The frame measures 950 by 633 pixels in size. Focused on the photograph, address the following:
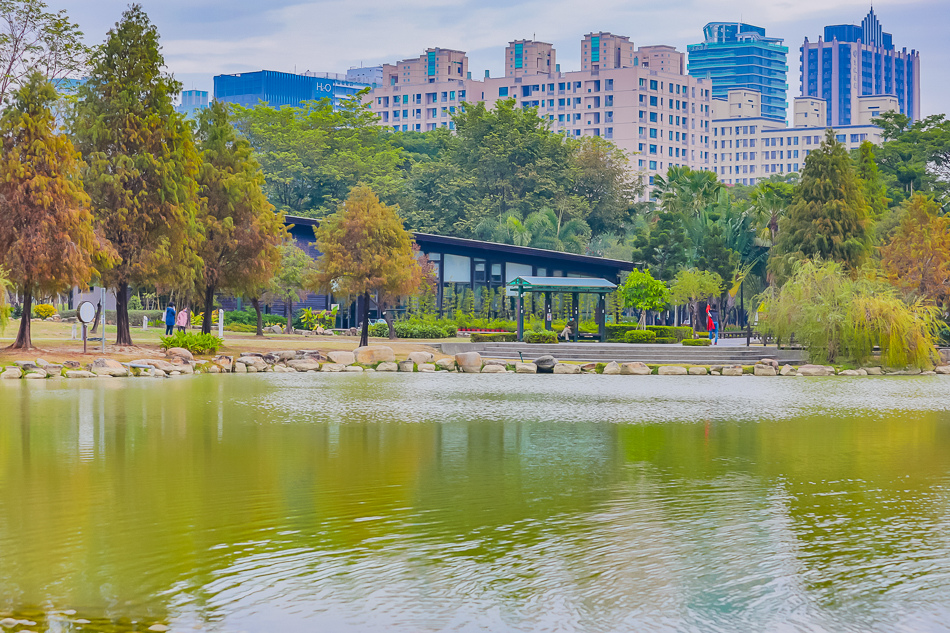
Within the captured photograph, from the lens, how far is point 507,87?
172m

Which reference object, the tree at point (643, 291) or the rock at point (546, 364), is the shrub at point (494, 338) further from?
the tree at point (643, 291)

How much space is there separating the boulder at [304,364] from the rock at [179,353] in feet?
10.2

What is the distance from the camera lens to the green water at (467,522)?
21.7ft

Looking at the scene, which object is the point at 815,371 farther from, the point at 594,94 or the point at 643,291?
the point at 594,94

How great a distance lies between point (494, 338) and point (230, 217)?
470 inches

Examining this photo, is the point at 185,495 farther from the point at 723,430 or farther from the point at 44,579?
the point at 723,430

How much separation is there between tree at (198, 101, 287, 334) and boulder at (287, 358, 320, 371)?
16.1 ft

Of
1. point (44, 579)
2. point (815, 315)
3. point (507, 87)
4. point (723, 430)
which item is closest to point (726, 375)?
point (815, 315)

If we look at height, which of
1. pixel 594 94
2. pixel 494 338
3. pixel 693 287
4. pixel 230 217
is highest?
pixel 594 94

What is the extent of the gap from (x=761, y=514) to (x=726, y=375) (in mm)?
24312

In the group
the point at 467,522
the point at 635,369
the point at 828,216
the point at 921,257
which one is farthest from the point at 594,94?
the point at 467,522

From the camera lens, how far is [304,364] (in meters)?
32.3

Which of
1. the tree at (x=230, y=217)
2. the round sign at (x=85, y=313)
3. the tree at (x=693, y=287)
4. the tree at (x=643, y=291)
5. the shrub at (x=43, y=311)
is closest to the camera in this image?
the round sign at (x=85, y=313)

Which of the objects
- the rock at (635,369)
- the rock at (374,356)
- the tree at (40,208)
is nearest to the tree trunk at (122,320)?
the tree at (40,208)
